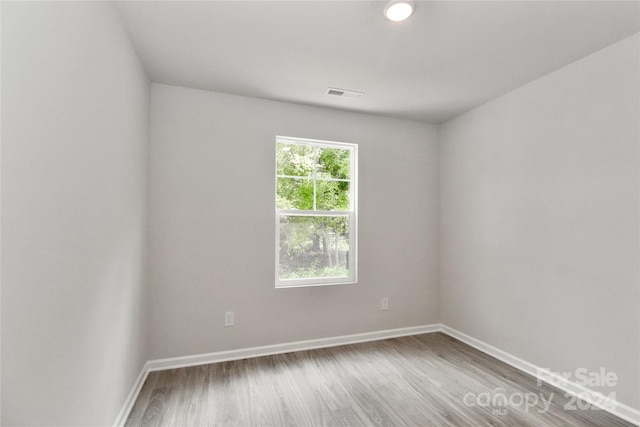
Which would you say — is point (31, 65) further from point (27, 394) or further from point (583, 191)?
point (583, 191)

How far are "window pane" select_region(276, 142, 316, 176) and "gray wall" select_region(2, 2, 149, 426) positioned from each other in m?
1.40

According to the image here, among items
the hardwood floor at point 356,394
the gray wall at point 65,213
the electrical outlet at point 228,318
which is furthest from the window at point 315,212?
the gray wall at point 65,213

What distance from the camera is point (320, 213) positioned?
326 centimetres

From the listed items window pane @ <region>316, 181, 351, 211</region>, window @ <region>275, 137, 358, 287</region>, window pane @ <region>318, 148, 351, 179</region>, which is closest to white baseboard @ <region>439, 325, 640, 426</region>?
window @ <region>275, 137, 358, 287</region>

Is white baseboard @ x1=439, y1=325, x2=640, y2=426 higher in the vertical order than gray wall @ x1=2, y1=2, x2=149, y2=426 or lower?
lower

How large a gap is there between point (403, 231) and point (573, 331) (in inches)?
67.4

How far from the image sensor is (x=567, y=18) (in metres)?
1.85

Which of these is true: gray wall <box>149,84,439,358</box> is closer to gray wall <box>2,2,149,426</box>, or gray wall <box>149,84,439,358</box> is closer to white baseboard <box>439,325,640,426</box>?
gray wall <box>2,2,149,426</box>

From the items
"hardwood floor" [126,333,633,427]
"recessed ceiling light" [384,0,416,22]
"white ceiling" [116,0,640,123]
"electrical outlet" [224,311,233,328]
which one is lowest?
"hardwood floor" [126,333,633,427]

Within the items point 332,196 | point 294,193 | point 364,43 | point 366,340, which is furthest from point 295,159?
point 366,340

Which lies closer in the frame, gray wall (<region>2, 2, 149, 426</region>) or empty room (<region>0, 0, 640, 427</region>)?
gray wall (<region>2, 2, 149, 426</region>)

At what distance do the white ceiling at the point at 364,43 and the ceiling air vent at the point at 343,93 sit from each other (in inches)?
2.8

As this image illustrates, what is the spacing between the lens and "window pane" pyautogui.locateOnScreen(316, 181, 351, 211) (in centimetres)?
329

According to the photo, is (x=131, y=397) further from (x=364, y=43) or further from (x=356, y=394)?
(x=364, y=43)
